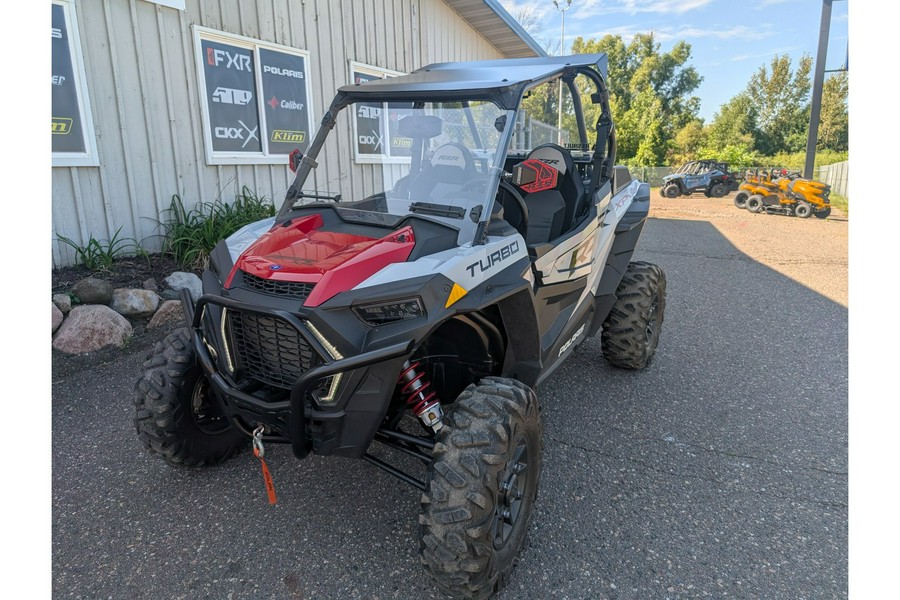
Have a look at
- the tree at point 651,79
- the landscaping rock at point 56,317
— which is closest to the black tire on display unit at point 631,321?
the landscaping rock at point 56,317

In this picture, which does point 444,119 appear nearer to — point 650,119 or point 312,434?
point 312,434

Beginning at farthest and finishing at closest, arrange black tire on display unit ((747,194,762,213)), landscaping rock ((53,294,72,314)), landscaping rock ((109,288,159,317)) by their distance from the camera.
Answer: black tire on display unit ((747,194,762,213)) → landscaping rock ((109,288,159,317)) → landscaping rock ((53,294,72,314))

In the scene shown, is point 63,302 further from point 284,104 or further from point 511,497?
point 511,497

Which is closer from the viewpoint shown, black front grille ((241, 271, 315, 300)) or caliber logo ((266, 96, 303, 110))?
black front grille ((241, 271, 315, 300))

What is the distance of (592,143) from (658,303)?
1425 mm

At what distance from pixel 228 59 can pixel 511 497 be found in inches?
242

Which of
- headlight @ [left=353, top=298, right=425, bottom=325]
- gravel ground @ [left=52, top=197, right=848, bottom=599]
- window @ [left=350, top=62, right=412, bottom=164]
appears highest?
window @ [left=350, top=62, right=412, bottom=164]

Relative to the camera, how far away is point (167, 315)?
4.87 metres

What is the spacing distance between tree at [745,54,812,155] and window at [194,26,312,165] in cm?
4674

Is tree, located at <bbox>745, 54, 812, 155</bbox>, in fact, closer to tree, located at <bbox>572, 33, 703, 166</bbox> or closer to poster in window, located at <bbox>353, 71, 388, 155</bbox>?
tree, located at <bbox>572, 33, 703, 166</bbox>

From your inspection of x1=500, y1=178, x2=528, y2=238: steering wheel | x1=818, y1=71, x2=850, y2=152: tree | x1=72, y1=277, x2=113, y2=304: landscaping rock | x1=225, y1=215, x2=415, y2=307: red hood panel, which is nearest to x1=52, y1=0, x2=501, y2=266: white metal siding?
x1=72, y1=277, x2=113, y2=304: landscaping rock

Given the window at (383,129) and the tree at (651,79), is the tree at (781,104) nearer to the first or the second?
the tree at (651,79)

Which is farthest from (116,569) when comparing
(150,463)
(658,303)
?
(658,303)

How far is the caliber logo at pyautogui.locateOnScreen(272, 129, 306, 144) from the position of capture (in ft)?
23.3
